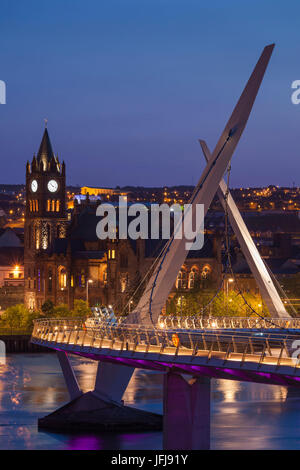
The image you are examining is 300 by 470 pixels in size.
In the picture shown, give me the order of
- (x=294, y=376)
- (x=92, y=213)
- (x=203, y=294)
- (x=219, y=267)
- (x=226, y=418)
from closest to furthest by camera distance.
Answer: (x=294, y=376)
(x=226, y=418)
(x=203, y=294)
(x=219, y=267)
(x=92, y=213)

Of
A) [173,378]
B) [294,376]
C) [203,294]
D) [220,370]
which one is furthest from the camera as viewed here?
[203,294]

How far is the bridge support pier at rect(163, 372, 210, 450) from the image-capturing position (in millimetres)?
42156

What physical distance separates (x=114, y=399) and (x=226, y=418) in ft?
23.0

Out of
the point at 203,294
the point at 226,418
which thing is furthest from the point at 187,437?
the point at 203,294

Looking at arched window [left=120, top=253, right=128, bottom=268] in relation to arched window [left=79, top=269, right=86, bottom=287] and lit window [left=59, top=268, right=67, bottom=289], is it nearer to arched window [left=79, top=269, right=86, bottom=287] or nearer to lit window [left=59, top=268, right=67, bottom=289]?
Answer: arched window [left=79, top=269, right=86, bottom=287]

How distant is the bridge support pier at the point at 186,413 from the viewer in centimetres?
4216

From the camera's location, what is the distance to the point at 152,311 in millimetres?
50281

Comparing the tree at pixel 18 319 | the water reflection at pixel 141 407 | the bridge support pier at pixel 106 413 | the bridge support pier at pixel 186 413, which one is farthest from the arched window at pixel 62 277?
the bridge support pier at pixel 186 413

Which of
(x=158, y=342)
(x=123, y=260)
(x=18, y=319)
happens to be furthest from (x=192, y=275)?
(x=158, y=342)

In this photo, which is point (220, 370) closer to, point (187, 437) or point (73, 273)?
point (187, 437)

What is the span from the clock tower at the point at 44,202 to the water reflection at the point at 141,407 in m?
42.2

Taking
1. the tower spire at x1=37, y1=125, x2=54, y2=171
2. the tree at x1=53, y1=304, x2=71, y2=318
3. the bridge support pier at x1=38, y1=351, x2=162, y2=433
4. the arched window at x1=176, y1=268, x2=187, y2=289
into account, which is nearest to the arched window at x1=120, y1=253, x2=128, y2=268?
the arched window at x1=176, y1=268, x2=187, y2=289

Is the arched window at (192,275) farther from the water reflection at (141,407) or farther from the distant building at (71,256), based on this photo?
Result: the water reflection at (141,407)

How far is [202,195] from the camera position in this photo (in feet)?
170
